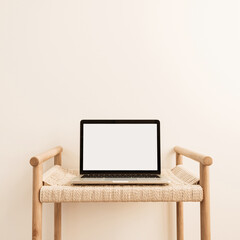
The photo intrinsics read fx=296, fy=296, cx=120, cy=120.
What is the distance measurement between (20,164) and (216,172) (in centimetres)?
75

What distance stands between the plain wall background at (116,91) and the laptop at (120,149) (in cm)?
18

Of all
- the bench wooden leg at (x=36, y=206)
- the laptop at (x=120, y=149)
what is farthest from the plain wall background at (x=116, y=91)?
A: the bench wooden leg at (x=36, y=206)

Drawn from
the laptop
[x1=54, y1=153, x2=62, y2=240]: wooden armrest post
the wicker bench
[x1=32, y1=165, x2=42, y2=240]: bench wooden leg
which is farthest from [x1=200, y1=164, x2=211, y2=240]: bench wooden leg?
[x1=54, y1=153, x2=62, y2=240]: wooden armrest post

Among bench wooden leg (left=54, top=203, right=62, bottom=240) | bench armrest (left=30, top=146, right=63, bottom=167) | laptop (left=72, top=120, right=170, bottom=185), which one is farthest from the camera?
bench wooden leg (left=54, top=203, right=62, bottom=240)

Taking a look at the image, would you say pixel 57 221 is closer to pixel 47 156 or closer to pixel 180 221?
pixel 47 156

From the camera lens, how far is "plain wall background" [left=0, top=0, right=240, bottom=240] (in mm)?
1121

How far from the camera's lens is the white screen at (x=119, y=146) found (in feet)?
3.05

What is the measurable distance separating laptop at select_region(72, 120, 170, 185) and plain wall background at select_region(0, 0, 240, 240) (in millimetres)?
179

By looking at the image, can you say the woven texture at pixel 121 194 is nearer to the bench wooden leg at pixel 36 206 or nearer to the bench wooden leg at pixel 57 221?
the bench wooden leg at pixel 36 206

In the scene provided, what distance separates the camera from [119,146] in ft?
3.10

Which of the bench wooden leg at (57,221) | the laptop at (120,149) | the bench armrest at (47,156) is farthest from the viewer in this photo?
the bench wooden leg at (57,221)

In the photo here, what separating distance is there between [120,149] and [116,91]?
0.28 meters

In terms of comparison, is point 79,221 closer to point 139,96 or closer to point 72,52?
point 139,96

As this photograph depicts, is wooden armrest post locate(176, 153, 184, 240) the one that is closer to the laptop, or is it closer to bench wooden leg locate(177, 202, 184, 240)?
bench wooden leg locate(177, 202, 184, 240)
